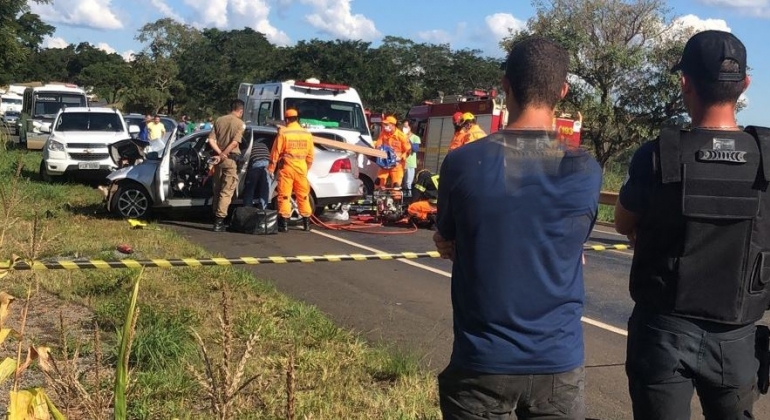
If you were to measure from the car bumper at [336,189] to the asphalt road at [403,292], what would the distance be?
68 centimetres

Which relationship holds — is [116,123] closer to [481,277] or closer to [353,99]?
[353,99]

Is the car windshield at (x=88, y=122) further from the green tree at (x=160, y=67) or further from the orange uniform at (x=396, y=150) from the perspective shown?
the green tree at (x=160, y=67)

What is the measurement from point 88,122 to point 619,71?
68.7 feet

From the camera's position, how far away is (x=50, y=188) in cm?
1533

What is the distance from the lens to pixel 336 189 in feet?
41.9

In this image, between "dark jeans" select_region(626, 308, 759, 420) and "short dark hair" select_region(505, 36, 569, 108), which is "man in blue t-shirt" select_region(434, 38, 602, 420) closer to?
"short dark hair" select_region(505, 36, 569, 108)

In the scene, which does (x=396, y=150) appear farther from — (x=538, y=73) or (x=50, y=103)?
(x=50, y=103)

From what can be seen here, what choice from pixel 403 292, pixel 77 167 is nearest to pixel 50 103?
pixel 77 167

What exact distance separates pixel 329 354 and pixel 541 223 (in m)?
3.29

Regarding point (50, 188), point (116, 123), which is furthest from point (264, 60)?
point (50, 188)

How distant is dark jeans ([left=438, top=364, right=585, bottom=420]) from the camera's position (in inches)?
92.4

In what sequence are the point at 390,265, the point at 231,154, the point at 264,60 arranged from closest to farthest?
the point at 390,265 → the point at 231,154 → the point at 264,60

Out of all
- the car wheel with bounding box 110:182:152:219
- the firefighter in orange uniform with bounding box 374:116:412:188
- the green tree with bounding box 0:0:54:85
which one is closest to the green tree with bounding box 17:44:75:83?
the green tree with bounding box 0:0:54:85

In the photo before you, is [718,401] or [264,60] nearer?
[718,401]
